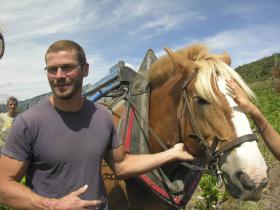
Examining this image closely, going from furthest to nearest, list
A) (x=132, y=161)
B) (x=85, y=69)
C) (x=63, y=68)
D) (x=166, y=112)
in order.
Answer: (x=166, y=112) < (x=132, y=161) < (x=85, y=69) < (x=63, y=68)

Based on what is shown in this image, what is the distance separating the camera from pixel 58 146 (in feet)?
7.50

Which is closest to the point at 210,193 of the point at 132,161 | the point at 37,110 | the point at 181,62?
the point at 181,62

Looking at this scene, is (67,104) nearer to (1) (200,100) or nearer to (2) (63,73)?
(2) (63,73)

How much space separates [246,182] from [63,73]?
137cm

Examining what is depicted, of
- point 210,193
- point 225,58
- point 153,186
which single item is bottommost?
point 210,193

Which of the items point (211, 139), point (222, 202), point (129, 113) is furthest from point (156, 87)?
point (222, 202)

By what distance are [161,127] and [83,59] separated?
4.02 feet

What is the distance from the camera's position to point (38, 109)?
2369 mm

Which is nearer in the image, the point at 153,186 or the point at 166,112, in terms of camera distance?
the point at 153,186

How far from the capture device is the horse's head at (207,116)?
256cm

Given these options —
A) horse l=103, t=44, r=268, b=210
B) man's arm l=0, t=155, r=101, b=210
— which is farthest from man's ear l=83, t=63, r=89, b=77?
horse l=103, t=44, r=268, b=210

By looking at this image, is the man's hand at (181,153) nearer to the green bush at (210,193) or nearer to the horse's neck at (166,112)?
the horse's neck at (166,112)

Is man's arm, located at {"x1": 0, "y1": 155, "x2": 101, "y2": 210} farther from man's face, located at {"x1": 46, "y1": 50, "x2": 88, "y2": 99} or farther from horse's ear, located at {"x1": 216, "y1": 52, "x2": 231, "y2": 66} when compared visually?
horse's ear, located at {"x1": 216, "y1": 52, "x2": 231, "y2": 66}

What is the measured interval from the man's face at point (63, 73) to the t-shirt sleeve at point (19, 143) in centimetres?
29
